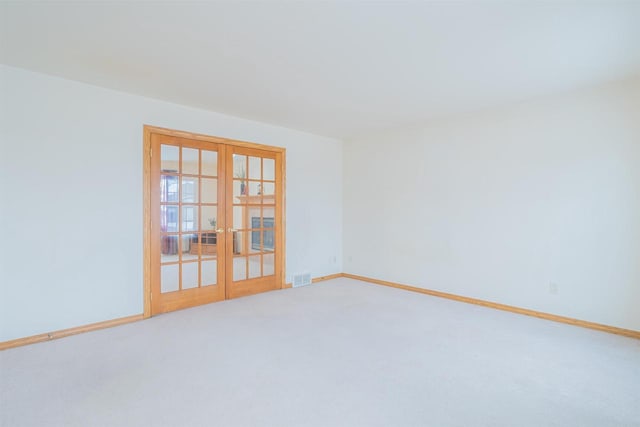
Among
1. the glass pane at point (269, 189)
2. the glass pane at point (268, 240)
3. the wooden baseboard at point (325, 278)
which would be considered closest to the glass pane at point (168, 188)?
the glass pane at point (269, 189)

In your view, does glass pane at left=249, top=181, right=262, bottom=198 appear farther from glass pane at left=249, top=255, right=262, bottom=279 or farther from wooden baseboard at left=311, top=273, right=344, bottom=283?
wooden baseboard at left=311, top=273, right=344, bottom=283

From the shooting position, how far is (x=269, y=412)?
1886 mm

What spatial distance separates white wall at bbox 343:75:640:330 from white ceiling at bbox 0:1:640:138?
0.50 metres

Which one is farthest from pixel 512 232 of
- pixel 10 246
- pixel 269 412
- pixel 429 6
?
pixel 10 246

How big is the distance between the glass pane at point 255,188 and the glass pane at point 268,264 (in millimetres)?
928

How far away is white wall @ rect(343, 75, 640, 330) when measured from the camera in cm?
311

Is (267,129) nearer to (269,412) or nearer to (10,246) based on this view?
(10,246)

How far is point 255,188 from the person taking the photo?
4582 mm

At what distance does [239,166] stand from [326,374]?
2.99m

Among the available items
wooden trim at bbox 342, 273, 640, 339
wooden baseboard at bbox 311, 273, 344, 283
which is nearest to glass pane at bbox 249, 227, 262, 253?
wooden baseboard at bbox 311, 273, 344, 283

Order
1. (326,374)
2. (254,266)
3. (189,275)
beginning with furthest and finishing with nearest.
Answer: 1. (254,266)
2. (189,275)
3. (326,374)

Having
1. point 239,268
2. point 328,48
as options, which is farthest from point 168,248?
point 328,48

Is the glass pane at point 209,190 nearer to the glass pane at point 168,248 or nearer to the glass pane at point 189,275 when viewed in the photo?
the glass pane at point 168,248

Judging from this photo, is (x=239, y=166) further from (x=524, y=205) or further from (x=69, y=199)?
(x=524, y=205)
